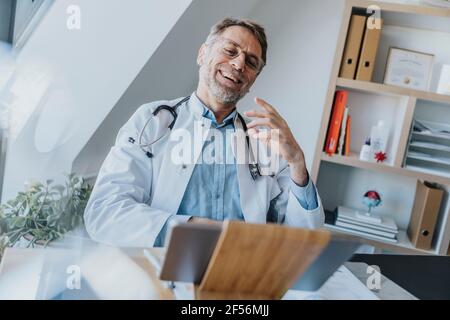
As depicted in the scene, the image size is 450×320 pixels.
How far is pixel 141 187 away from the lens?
1.08 meters

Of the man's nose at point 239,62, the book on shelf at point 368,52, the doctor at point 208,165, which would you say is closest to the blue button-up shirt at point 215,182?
the doctor at point 208,165

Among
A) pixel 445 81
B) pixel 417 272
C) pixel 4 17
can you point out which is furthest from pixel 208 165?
pixel 445 81

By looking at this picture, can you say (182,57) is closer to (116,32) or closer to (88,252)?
(116,32)

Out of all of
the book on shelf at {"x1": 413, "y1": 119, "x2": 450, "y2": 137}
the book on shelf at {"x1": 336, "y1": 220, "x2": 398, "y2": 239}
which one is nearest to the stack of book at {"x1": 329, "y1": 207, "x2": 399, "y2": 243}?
the book on shelf at {"x1": 336, "y1": 220, "x2": 398, "y2": 239}

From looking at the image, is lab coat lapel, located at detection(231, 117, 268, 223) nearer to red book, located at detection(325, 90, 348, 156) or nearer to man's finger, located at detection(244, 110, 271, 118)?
man's finger, located at detection(244, 110, 271, 118)

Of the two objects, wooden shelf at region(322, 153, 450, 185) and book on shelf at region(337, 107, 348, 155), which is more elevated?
book on shelf at region(337, 107, 348, 155)

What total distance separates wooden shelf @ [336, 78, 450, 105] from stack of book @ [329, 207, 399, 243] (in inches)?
17.0

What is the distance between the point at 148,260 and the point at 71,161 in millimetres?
423

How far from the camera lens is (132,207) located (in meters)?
1.05

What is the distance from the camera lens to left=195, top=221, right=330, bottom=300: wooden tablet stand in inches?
26.3

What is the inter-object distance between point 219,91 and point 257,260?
56 cm

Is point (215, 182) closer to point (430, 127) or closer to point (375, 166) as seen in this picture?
point (375, 166)

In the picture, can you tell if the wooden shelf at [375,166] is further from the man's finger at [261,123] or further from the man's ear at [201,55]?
the man's ear at [201,55]
